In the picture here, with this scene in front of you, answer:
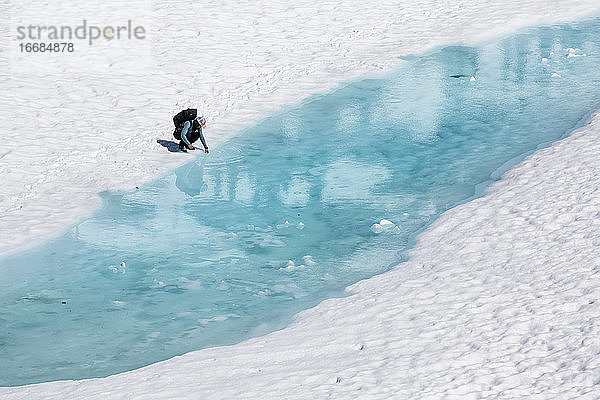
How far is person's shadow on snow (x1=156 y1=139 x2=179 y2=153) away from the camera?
41.3 ft

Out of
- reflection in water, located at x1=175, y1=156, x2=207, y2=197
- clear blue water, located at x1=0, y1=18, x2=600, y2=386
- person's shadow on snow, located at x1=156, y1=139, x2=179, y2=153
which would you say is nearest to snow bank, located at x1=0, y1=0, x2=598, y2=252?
person's shadow on snow, located at x1=156, y1=139, x2=179, y2=153

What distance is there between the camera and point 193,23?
18281mm

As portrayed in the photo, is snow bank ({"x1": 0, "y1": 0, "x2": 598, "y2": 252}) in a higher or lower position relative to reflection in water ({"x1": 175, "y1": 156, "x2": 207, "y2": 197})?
higher

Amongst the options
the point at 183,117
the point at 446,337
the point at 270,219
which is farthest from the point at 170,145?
the point at 446,337

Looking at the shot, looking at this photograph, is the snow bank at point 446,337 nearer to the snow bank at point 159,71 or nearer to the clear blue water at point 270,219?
the clear blue water at point 270,219

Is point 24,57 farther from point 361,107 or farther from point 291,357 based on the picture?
point 291,357

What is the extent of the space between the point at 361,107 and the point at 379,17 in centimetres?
577

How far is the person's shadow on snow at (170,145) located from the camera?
12.6 metres

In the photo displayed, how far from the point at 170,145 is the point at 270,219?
11.3ft

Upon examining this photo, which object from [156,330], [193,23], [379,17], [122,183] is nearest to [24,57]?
[193,23]

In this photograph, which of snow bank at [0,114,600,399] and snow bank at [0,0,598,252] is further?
snow bank at [0,0,598,252]

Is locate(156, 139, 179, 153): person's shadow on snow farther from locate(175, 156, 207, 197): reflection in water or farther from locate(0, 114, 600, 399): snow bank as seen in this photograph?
locate(0, 114, 600, 399): snow bank

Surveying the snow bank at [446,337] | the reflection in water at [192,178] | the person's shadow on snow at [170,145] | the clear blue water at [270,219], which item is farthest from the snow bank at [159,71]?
the snow bank at [446,337]

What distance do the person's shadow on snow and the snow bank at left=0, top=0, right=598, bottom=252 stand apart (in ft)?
0.39
